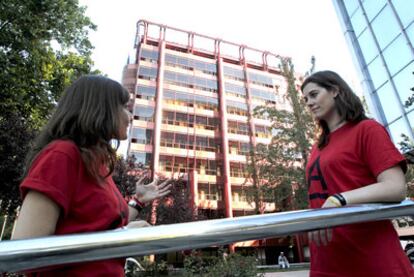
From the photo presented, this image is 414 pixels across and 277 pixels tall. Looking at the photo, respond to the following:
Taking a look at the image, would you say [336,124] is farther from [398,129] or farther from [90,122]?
[398,129]

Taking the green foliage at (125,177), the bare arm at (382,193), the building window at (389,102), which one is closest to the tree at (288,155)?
the building window at (389,102)

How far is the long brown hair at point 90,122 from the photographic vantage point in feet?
3.53

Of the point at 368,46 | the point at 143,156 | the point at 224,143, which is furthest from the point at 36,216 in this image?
the point at 224,143

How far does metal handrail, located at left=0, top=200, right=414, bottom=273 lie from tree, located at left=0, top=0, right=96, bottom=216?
958cm

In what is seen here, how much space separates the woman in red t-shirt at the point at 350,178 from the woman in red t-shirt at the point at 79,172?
780 millimetres

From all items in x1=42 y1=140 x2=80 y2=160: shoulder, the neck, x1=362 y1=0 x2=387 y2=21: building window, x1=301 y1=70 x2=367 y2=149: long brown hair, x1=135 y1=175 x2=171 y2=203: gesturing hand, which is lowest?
x1=42 y1=140 x2=80 y2=160: shoulder

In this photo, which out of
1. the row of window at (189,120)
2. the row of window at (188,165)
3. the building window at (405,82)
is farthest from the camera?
the row of window at (189,120)

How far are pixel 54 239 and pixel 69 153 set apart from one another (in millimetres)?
390

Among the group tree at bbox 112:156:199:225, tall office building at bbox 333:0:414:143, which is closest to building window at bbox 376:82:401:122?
tall office building at bbox 333:0:414:143

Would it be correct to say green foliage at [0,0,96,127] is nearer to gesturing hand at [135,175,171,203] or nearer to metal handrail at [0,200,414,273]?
gesturing hand at [135,175,171,203]

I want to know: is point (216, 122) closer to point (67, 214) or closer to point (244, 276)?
point (244, 276)

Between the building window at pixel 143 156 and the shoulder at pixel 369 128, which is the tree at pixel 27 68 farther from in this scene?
the building window at pixel 143 156

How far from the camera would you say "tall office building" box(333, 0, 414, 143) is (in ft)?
37.0

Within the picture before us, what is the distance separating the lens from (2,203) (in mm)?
10930
